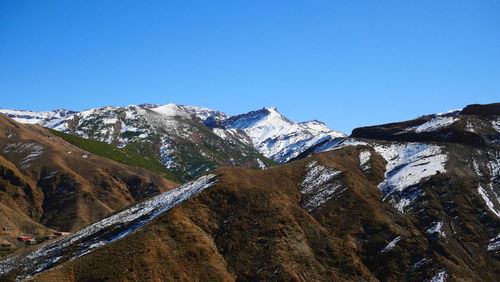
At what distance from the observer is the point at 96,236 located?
308 feet

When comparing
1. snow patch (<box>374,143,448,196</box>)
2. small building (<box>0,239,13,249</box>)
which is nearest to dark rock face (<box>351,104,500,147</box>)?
snow patch (<box>374,143,448,196</box>)

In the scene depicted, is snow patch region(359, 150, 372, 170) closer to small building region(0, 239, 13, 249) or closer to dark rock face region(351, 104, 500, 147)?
dark rock face region(351, 104, 500, 147)

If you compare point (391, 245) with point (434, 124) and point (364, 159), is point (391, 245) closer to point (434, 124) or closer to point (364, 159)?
point (364, 159)

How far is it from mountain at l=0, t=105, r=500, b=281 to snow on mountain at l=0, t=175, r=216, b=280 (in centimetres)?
37

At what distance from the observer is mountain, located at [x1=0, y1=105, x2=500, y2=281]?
266ft

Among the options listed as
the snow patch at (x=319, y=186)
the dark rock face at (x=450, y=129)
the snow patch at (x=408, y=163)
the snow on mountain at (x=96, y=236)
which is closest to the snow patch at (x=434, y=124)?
the dark rock face at (x=450, y=129)

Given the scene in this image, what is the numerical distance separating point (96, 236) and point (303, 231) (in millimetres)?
41359

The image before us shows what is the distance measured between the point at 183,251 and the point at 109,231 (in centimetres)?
2013

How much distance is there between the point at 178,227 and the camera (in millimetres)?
87688

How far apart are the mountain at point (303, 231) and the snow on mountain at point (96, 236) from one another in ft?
1.23

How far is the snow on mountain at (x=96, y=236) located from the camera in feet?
291

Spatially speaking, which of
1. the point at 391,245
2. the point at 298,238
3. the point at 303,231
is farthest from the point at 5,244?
the point at 391,245

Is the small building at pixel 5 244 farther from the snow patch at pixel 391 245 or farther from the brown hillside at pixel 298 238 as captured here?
the snow patch at pixel 391 245

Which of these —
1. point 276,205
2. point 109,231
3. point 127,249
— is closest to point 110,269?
point 127,249
